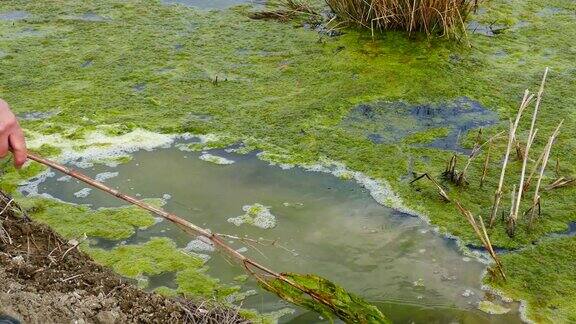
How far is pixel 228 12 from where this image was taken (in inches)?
219

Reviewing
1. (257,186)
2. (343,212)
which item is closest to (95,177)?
(257,186)

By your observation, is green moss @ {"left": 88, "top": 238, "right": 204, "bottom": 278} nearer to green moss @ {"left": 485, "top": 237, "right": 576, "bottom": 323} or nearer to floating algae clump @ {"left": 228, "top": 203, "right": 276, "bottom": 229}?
floating algae clump @ {"left": 228, "top": 203, "right": 276, "bottom": 229}

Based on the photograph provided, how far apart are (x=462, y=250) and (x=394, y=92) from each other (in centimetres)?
149

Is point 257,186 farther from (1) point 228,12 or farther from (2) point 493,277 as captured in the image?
(1) point 228,12

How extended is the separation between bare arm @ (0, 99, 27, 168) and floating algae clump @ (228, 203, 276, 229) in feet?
4.58

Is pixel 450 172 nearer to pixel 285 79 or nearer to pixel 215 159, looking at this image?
pixel 215 159

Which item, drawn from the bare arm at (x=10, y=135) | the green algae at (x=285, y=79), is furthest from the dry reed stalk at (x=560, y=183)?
the bare arm at (x=10, y=135)

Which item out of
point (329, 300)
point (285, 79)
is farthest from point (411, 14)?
point (329, 300)

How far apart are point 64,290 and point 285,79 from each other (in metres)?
2.35

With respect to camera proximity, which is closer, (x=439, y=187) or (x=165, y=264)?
(x=165, y=264)

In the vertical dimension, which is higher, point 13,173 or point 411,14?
point 411,14

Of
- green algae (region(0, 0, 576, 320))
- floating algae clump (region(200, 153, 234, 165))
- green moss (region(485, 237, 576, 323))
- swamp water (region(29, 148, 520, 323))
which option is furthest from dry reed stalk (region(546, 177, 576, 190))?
floating algae clump (region(200, 153, 234, 165))

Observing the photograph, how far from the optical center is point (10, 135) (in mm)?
1979

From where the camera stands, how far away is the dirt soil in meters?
2.29
